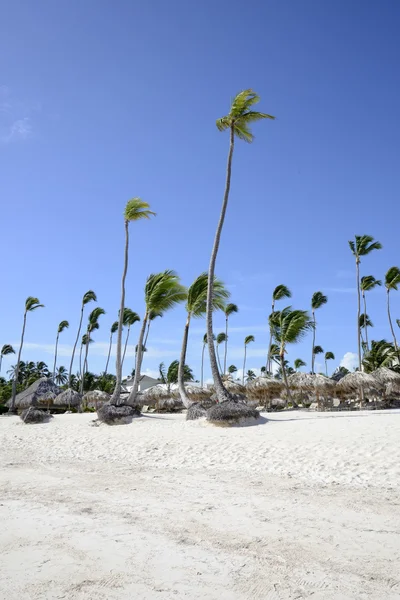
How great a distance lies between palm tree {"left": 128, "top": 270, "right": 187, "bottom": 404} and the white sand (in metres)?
11.4

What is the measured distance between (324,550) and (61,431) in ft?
54.0

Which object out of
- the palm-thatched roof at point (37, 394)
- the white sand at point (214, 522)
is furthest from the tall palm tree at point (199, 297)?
the palm-thatched roof at point (37, 394)

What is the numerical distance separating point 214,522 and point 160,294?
1810cm

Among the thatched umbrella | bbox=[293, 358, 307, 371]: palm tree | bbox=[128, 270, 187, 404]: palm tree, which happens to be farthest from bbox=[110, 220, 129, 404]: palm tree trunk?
bbox=[293, 358, 307, 371]: palm tree

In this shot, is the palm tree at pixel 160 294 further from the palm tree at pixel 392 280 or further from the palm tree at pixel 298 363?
the palm tree at pixel 298 363

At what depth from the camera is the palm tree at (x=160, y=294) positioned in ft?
75.0

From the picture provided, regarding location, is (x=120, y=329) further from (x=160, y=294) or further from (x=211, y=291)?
(x=211, y=291)

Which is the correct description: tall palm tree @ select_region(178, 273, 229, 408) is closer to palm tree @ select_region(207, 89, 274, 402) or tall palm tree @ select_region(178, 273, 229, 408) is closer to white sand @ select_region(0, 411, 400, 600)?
palm tree @ select_region(207, 89, 274, 402)

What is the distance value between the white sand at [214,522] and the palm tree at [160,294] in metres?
11.4

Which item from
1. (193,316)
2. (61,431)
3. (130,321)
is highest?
(130,321)

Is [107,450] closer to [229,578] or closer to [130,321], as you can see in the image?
[229,578]

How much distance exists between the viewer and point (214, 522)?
5496 millimetres

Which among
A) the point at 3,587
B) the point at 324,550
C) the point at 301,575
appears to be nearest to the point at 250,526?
the point at 324,550

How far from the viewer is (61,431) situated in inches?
736
